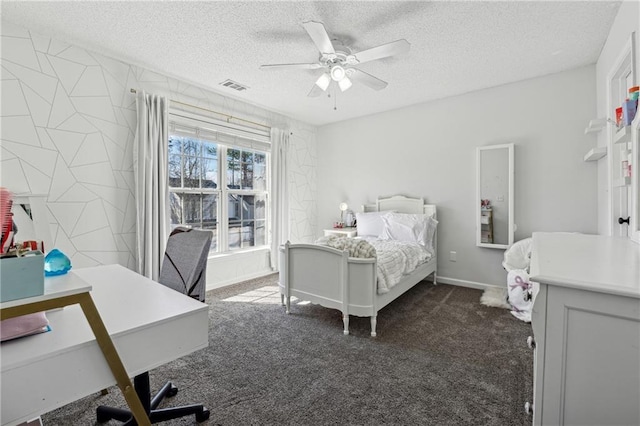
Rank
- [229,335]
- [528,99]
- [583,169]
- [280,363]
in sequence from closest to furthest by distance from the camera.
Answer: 1. [280,363]
2. [229,335]
3. [583,169]
4. [528,99]

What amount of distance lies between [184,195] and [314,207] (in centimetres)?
240

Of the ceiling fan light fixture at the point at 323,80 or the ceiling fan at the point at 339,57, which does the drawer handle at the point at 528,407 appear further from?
the ceiling fan light fixture at the point at 323,80

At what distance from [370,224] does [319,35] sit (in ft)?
8.84

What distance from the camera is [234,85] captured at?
139 inches

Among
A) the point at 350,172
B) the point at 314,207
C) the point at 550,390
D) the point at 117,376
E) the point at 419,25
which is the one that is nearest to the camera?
the point at 117,376

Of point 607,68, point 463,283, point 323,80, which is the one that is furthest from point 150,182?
point 607,68

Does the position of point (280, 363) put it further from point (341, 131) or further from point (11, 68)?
point (341, 131)

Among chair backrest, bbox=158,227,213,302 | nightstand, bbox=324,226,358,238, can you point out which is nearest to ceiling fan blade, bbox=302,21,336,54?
chair backrest, bbox=158,227,213,302

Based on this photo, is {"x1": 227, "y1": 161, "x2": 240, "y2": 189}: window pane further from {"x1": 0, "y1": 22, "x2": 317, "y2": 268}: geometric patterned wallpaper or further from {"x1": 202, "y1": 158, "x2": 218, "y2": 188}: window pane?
{"x1": 0, "y1": 22, "x2": 317, "y2": 268}: geometric patterned wallpaper

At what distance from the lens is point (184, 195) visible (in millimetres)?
3619

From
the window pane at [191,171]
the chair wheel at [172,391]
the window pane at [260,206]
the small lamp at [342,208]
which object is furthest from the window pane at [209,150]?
the chair wheel at [172,391]

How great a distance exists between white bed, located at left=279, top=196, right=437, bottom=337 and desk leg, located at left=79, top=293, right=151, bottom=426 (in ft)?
6.13

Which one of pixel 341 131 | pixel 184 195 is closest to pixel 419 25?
pixel 341 131

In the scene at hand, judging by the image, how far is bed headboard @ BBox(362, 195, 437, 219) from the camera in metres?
4.07
